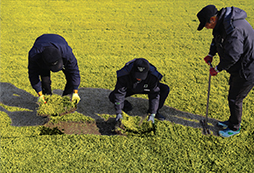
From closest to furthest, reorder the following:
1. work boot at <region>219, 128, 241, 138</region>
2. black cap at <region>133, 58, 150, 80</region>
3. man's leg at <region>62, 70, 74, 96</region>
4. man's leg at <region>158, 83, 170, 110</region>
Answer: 1. black cap at <region>133, 58, 150, 80</region>
2. work boot at <region>219, 128, 241, 138</region>
3. man's leg at <region>158, 83, 170, 110</region>
4. man's leg at <region>62, 70, 74, 96</region>

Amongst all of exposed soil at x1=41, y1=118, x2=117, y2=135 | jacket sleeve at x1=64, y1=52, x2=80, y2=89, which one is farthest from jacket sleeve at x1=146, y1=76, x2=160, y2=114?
jacket sleeve at x1=64, y1=52, x2=80, y2=89

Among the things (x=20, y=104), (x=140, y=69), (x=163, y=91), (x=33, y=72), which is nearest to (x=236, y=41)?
(x=140, y=69)

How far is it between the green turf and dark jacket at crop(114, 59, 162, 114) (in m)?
0.55

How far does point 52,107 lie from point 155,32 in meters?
4.20

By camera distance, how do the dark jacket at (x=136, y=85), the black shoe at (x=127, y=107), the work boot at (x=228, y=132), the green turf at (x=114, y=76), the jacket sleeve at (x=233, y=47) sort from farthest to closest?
the black shoe at (x=127, y=107) < the work boot at (x=228, y=132) < the dark jacket at (x=136, y=85) < the green turf at (x=114, y=76) < the jacket sleeve at (x=233, y=47)

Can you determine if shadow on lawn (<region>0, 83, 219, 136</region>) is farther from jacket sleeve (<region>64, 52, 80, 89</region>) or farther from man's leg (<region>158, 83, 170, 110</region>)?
jacket sleeve (<region>64, 52, 80, 89</region>)

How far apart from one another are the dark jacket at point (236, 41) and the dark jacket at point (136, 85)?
1057 millimetres

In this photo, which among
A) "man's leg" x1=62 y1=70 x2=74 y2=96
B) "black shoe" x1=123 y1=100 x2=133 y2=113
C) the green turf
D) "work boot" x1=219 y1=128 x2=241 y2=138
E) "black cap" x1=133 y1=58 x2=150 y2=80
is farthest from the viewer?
"black shoe" x1=123 y1=100 x2=133 y2=113

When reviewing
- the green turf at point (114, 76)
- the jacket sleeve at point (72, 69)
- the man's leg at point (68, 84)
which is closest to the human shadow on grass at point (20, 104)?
the green turf at point (114, 76)

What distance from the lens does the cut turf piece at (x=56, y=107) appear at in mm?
3804

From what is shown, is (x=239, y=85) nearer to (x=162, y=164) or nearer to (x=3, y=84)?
(x=162, y=164)

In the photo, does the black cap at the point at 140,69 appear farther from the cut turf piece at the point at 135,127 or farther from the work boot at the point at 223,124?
the work boot at the point at 223,124

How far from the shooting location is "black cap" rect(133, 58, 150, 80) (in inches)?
128

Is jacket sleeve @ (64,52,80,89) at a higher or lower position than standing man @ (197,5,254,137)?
lower
